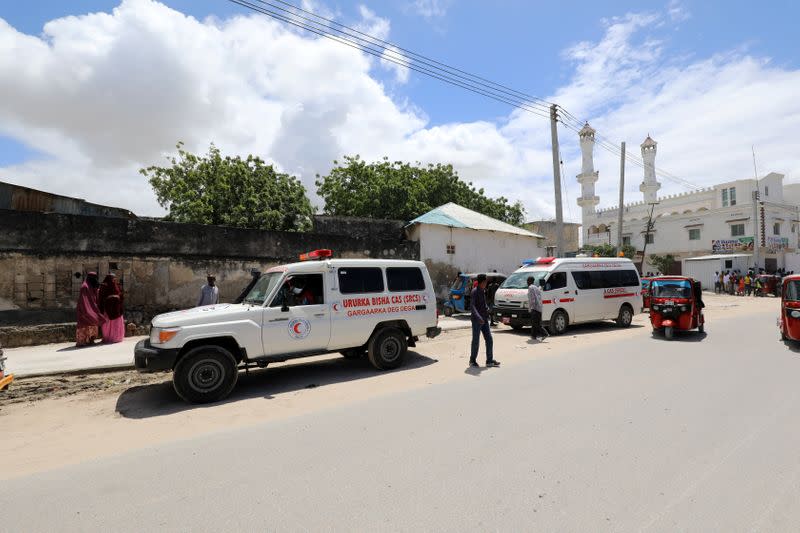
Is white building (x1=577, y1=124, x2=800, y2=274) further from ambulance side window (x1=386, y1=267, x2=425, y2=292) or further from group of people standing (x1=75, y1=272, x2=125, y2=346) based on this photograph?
group of people standing (x1=75, y1=272, x2=125, y2=346)

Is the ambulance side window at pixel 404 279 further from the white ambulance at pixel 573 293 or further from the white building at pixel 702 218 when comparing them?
the white building at pixel 702 218

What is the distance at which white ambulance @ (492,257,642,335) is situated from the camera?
450 inches

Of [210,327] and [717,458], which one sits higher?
[210,327]

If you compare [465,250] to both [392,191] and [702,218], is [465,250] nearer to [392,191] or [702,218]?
[392,191]

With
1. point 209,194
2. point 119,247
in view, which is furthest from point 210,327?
point 209,194

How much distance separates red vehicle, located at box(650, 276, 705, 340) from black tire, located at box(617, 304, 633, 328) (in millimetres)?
1828

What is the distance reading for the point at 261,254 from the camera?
13.6 meters

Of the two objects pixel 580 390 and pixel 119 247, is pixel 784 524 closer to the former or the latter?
pixel 580 390

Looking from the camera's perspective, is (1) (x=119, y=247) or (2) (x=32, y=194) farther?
(2) (x=32, y=194)

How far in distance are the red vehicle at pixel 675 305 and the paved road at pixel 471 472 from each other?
16.8 ft

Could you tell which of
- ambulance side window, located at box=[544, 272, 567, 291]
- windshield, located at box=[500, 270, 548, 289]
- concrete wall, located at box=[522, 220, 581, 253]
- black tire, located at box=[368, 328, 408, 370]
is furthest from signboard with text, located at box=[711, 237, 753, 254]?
black tire, located at box=[368, 328, 408, 370]

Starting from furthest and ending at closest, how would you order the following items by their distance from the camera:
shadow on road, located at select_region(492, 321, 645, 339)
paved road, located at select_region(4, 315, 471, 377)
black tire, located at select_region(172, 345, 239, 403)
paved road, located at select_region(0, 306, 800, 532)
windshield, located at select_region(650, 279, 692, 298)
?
shadow on road, located at select_region(492, 321, 645, 339), windshield, located at select_region(650, 279, 692, 298), paved road, located at select_region(4, 315, 471, 377), black tire, located at select_region(172, 345, 239, 403), paved road, located at select_region(0, 306, 800, 532)

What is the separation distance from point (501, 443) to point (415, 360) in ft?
14.5

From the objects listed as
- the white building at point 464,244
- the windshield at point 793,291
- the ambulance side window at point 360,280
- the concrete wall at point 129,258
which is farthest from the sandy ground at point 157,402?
the white building at point 464,244
